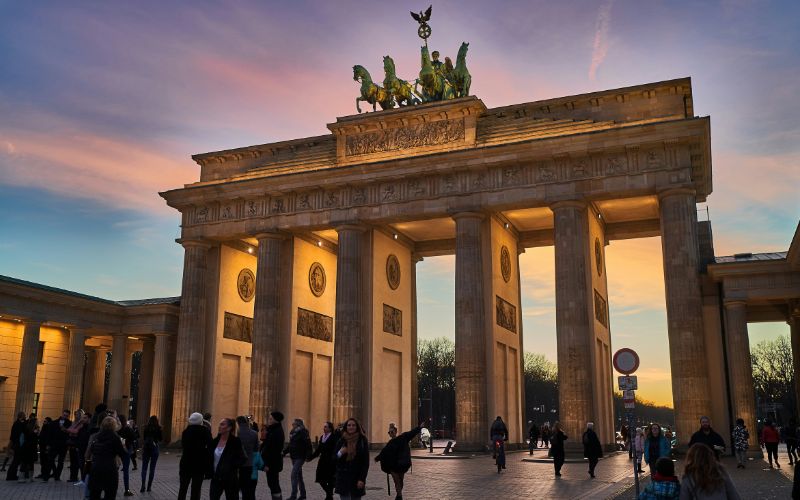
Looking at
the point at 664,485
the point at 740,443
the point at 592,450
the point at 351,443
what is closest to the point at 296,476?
the point at 351,443

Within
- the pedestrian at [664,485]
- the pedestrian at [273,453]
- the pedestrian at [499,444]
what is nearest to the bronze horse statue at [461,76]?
the pedestrian at [499,444]

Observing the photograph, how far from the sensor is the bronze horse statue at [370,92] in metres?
40.2

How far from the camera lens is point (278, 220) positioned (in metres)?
40.4

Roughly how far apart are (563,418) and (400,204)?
1302 centimetres

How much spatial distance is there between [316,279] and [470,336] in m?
12.2

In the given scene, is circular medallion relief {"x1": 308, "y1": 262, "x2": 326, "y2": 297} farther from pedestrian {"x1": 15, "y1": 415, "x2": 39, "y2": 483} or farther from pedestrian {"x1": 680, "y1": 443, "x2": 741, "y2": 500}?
pedestrian {"x1": 680, "y1": 443, "x2": 741, "y2": 500}

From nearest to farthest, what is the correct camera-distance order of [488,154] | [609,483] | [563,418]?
[609,483] → [563,418] → [488,154]

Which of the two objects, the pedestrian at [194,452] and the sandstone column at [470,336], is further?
the sandstone column at [470,336]

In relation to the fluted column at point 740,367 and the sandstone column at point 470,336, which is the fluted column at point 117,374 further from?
the fluted column at point 740,367

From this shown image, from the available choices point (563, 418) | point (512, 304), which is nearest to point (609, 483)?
point (563, 418)

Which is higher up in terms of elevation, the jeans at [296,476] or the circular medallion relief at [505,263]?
the circular medallion relief at [505,263]

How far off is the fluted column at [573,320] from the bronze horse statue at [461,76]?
8.67m

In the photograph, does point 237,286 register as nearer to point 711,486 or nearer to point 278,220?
point 278,220

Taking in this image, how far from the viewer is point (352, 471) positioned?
1105 cm
